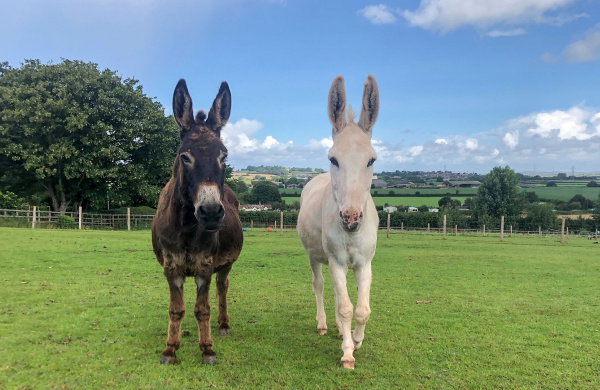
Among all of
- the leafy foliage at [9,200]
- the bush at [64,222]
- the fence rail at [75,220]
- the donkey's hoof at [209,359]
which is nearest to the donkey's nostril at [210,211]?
the donkey's hoof at [209,359]

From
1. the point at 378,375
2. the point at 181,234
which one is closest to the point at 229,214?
the point at 181,234

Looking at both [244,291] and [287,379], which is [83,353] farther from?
[244,291]

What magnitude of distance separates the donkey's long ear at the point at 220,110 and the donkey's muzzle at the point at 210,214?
1119 mm

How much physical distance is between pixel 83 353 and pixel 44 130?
28.2 m

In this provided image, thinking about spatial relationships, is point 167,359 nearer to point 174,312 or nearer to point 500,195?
point 174,312

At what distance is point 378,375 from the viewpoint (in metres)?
3.91

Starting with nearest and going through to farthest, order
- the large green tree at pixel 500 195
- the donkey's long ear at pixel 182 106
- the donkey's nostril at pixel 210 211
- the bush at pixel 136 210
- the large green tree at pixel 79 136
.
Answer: the donkey's nostril at pixel 210 211
the donkey's long ear at pixel 182 106
the large green tree at pixel 79 136
the bush at pixel 136 210
the large green tree at pixel 500 195

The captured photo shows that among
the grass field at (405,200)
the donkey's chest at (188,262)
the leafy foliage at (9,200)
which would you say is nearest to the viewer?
the donkey's chest at (188,262)

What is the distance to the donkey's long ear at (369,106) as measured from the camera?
4195mm

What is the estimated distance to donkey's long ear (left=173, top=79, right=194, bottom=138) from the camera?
403 centimetres

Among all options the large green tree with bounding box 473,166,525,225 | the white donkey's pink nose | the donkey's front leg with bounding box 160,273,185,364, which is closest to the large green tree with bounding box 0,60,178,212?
the donkey's front leg with bounding box 160,273,185,364

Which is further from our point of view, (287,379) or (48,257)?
(48,257)

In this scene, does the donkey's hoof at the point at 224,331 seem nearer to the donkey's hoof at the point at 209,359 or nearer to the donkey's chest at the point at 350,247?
the donkey's hoof at the point at 209,359

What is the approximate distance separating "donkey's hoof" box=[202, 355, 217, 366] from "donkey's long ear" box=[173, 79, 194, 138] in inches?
102
